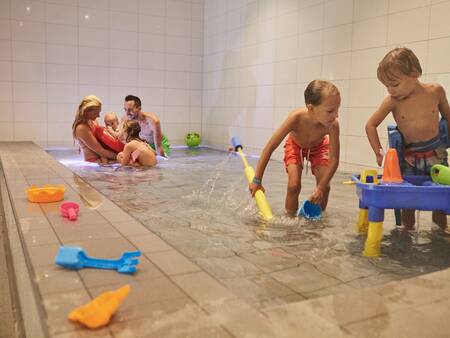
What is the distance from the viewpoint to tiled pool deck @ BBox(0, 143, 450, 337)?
1360mm

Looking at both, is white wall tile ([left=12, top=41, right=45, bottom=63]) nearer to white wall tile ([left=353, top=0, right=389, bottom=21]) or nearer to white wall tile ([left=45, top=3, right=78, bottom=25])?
white wall tile ([left=45, top=3, right=78, bottom=25])

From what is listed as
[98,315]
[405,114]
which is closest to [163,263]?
[98,315]

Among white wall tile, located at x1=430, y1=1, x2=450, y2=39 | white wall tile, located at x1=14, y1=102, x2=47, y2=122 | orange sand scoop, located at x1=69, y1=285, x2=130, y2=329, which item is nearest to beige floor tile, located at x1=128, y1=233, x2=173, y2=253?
orange sand scoop, located at x1=69, y1=285, x2=130, y2=329

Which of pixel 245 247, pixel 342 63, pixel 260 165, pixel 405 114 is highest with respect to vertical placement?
pixel 342 63

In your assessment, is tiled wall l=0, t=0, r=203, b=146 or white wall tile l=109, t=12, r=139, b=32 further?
white wall tile l=109, t=12, r=139, b=32

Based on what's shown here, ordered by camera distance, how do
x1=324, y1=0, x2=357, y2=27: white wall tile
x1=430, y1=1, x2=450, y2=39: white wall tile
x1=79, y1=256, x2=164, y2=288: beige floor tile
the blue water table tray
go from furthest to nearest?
x1=324, y1=0, x2=357, y2=27: white wall tile, x1=430, y1=1, x2=450, y2=39: white wall tile, the blue water table tray, x1=79, y1=256, x2=164, y2=288: beige floor tile

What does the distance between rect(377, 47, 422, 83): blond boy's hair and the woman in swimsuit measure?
4.14 metres

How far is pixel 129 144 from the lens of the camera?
5.97 meters

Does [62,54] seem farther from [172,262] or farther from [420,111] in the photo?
[172,262]

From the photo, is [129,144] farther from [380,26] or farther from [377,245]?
[377,245]

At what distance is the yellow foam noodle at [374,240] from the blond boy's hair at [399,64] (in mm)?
885

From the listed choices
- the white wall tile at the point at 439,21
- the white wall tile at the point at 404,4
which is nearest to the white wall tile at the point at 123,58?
the white wall tile at the point at 404,4

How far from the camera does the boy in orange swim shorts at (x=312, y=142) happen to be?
299 cm

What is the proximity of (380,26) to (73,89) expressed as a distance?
5.70 m
